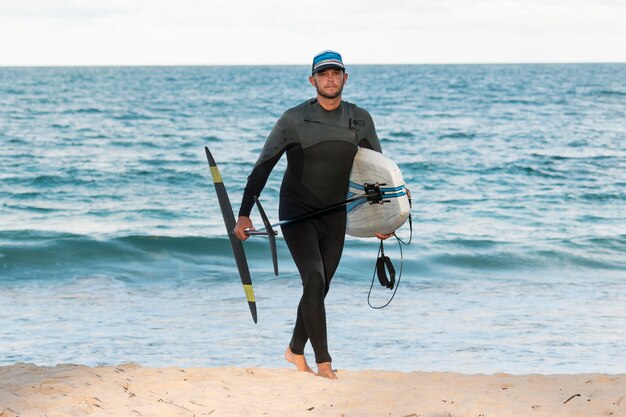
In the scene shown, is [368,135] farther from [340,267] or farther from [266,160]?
[340,267]

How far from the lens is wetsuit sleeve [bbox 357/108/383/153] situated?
18.9ft

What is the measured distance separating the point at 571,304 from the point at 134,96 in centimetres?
5719

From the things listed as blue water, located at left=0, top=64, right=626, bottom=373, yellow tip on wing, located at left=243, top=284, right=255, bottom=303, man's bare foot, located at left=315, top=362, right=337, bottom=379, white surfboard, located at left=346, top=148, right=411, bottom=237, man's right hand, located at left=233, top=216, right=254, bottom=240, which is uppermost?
white surfboard, located at left=346, top=148, right=411, bottom=237

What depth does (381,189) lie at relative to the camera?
5.79 metres

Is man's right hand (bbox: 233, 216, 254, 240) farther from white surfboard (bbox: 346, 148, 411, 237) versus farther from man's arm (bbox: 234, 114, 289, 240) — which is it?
white surfboard (bbox: 346, 148, 411, 237)

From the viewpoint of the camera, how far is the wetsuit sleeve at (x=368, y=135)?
5.76m

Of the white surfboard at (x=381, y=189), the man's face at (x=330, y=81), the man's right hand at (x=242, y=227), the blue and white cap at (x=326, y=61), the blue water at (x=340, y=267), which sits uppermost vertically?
the blue and white cap at (x=326, y=61)

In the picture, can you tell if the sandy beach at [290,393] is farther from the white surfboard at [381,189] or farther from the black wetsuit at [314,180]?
the white surfboard at [381,189]

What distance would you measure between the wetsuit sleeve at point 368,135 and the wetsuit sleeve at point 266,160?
0.48 meters

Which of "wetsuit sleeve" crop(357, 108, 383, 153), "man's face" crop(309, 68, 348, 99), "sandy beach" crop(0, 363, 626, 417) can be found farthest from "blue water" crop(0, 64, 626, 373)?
"man's face" crop(309, 68, 348, 99)

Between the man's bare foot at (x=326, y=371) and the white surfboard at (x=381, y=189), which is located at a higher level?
the white surfboard at (x=381, y=189)

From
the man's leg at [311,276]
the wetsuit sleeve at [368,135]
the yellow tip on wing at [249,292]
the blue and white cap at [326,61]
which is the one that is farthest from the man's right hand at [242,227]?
the blue and white cap at [326,61]

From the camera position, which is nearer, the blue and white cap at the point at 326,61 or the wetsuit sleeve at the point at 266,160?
the blue and white cap at the point at 326,61

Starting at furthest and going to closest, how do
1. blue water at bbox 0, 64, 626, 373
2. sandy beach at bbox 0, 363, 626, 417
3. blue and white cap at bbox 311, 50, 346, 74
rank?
blue water at bbox 0, 64, 626, 373, blue and white cap at bbox 311, 50, 346, 74, sandy beach at bbox 0, 363, 626, 417
